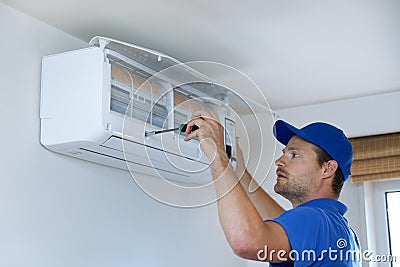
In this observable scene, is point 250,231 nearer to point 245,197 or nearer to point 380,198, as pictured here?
point 245,197

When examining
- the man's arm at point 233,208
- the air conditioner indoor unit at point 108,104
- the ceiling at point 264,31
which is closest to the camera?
the man's arm at point 233,208

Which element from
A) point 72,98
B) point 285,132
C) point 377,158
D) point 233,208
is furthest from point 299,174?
point 377,158

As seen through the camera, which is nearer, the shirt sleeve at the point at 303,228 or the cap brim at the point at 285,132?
the shirt sleeve at the point at 303,228

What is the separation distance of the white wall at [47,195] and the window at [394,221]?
121 centimetres

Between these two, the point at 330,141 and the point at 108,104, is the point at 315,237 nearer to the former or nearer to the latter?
the point at 330,141

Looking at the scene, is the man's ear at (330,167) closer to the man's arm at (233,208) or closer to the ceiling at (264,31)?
the man's arm at (233,208)

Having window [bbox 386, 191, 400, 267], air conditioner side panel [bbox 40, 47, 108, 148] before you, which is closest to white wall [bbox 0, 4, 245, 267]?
air conditioner side panel [bbox 40, 47, 108, 148]

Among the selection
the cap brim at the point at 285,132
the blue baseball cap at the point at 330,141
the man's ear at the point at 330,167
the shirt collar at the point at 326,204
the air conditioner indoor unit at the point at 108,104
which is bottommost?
the shirt collar at the point at 326,204

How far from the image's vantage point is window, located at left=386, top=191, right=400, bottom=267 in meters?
3.12

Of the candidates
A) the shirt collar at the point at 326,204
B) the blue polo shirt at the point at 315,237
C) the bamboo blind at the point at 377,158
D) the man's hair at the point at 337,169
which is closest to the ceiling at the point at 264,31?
the bamboo blind at the point at 377,158

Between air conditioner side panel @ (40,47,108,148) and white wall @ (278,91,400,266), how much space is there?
150cm

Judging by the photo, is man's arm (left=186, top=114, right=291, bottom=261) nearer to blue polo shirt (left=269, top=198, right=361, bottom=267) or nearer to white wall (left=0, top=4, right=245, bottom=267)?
blue polo shirt (left=269, top=198, right=361, bottom=267)

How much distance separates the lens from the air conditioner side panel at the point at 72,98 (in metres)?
2.05

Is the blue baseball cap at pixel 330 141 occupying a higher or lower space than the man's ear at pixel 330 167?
higher
